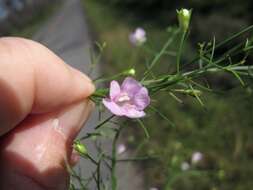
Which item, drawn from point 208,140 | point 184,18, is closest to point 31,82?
point 184,18

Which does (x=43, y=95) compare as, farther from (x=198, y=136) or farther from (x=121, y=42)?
(x=121, y=42)

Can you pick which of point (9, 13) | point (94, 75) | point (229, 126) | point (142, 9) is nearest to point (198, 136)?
point (229, 126)

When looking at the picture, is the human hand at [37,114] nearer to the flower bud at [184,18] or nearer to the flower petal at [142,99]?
the flower petal at [142,99]

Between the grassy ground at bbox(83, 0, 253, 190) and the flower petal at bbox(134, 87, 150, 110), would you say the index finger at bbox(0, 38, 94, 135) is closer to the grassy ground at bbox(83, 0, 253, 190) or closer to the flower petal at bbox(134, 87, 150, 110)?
the flower petal at bbox(134, 87, 150, 110)

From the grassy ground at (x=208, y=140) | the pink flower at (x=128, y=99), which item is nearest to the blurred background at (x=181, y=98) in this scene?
the grassy ground at (x=208, y=140)

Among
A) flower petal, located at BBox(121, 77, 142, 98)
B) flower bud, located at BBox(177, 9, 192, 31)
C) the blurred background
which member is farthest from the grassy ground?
flower petal, located at BBox(121, 77, 142, 98)
